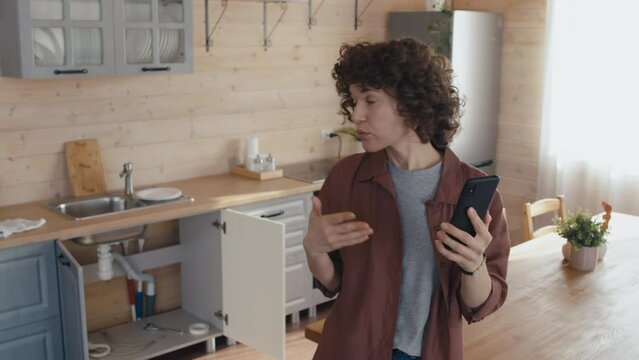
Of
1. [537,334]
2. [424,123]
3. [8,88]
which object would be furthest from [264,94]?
[424,123]

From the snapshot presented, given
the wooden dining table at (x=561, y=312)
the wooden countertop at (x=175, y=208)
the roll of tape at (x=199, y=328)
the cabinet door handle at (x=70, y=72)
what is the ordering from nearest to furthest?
the wooden dining table at (x=561, y=312)
the wooden countertop at (x=175, y=208)
the cabinet door handle at (x=70, y=72)
the roll of tape at (x=199, y=328)

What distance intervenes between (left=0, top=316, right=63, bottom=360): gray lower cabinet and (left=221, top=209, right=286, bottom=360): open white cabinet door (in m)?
0.87

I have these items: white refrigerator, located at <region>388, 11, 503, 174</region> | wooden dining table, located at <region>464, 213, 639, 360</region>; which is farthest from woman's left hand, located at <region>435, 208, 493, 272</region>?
white refrigerator, located at <region>388, 11, 503, 174</region>

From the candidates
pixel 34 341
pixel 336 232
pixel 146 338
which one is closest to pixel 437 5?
pixel 146 338

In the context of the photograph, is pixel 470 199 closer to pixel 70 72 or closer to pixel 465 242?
pixel 465 242

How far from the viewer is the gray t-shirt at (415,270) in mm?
1565

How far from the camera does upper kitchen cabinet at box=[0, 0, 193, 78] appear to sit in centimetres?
303

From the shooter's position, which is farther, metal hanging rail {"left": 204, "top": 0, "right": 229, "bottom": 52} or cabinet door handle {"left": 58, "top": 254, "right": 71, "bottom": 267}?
metal hanging rail {"left": 204, "top": 0, "right": 229, "bottom": 52}

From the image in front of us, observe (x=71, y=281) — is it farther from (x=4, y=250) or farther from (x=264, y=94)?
(x=264, y=94)

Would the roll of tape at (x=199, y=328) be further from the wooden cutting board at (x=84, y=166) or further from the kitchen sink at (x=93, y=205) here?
Result: the wooden cutting board at (x=84, y=166)

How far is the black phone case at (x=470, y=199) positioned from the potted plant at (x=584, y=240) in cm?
147

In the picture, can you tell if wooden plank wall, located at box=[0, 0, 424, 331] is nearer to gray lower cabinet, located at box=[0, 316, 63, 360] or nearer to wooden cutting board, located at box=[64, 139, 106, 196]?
wooden cutting board, located at box=[64, 139, 106, 196]

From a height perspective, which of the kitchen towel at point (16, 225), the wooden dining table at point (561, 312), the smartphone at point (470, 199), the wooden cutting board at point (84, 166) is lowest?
the wooden dining table at point (561, 312)

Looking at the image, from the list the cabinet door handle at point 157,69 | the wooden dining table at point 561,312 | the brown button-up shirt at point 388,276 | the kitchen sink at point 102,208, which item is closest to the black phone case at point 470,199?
the brown button-up shirt at point 388,276
